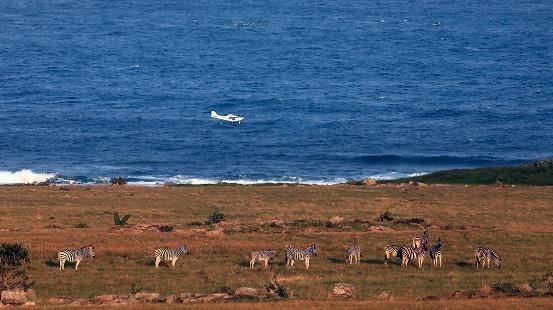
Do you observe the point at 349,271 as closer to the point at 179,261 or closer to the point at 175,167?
the point at 179,261

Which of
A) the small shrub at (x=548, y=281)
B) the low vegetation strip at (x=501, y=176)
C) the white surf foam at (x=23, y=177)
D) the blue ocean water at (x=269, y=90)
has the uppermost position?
the small shrub at (x=548, y=281)

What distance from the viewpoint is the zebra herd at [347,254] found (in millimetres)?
44812

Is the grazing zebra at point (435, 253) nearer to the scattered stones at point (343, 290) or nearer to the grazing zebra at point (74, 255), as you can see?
the scattered stones at point (343, 290)

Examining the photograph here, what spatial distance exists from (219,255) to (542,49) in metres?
122

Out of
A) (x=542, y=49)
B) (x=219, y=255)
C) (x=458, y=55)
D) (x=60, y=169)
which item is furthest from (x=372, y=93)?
(x=219, y=255)

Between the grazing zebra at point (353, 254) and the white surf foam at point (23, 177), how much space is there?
4901 cm

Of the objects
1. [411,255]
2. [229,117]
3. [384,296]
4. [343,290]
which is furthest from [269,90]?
[384,296]

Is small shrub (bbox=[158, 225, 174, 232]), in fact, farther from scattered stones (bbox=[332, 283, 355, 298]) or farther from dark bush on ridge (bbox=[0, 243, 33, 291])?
scattered stones (bbox=[332, 283, 355, 298])

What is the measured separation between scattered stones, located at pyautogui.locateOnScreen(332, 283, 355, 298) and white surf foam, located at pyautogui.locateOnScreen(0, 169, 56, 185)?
177 ft

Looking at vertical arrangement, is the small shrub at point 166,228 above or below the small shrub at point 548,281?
below

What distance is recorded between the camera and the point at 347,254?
→ 46375mm

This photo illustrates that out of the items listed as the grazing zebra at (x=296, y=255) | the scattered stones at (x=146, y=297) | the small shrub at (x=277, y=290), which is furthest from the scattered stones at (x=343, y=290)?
the scattered stones at (x=146, y=297)

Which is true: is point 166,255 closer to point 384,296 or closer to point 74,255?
point 74,255

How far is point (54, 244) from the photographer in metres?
48.8
